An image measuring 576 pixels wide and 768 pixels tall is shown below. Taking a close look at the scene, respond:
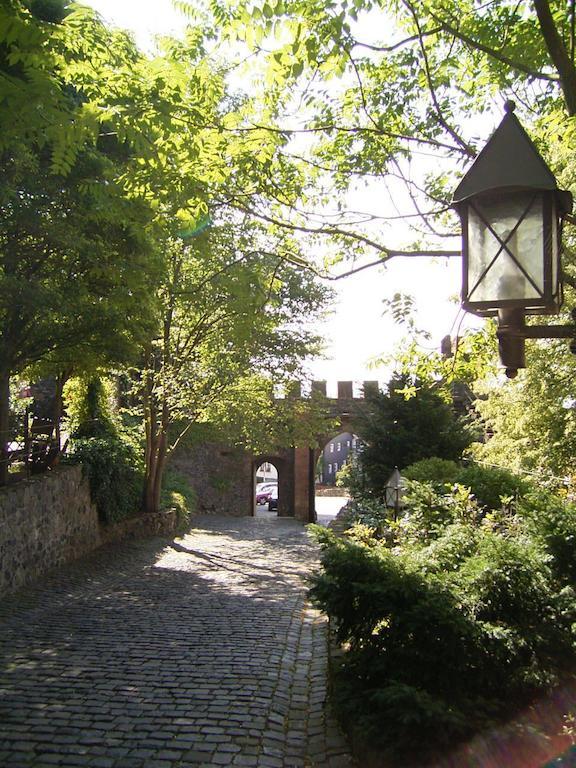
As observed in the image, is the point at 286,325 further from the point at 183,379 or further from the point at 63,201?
the point at 63,201

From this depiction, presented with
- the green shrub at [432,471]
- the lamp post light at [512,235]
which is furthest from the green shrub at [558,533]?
the green shrub at [432,471]

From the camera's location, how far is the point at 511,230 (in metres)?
2.78

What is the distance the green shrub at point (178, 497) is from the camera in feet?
68.0

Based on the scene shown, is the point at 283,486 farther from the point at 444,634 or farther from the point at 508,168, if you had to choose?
the point at 508,168

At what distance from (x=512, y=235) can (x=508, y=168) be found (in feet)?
0.93

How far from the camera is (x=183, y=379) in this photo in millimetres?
17078

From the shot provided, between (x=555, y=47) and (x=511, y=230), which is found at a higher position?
(x=555, y=47)

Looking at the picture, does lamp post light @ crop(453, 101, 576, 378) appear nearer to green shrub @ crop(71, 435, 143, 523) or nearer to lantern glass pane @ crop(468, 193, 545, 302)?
lantern glass pane @ crop(468, 193, 545, 302)

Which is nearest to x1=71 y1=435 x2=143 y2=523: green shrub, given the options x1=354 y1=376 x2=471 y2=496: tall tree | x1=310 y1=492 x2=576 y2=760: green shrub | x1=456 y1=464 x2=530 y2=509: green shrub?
x1=354 y1=376 x2=471 y2=496: tall tree

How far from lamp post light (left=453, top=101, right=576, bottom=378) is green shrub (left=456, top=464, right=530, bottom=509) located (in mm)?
6484

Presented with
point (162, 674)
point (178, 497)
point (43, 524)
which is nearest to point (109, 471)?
point (43, 524)

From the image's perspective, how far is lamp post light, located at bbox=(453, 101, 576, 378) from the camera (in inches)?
108

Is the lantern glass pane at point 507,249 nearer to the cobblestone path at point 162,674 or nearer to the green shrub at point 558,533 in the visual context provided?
the green shrub at point 558,533

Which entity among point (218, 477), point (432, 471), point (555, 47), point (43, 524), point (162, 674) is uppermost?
point (555, 47)
